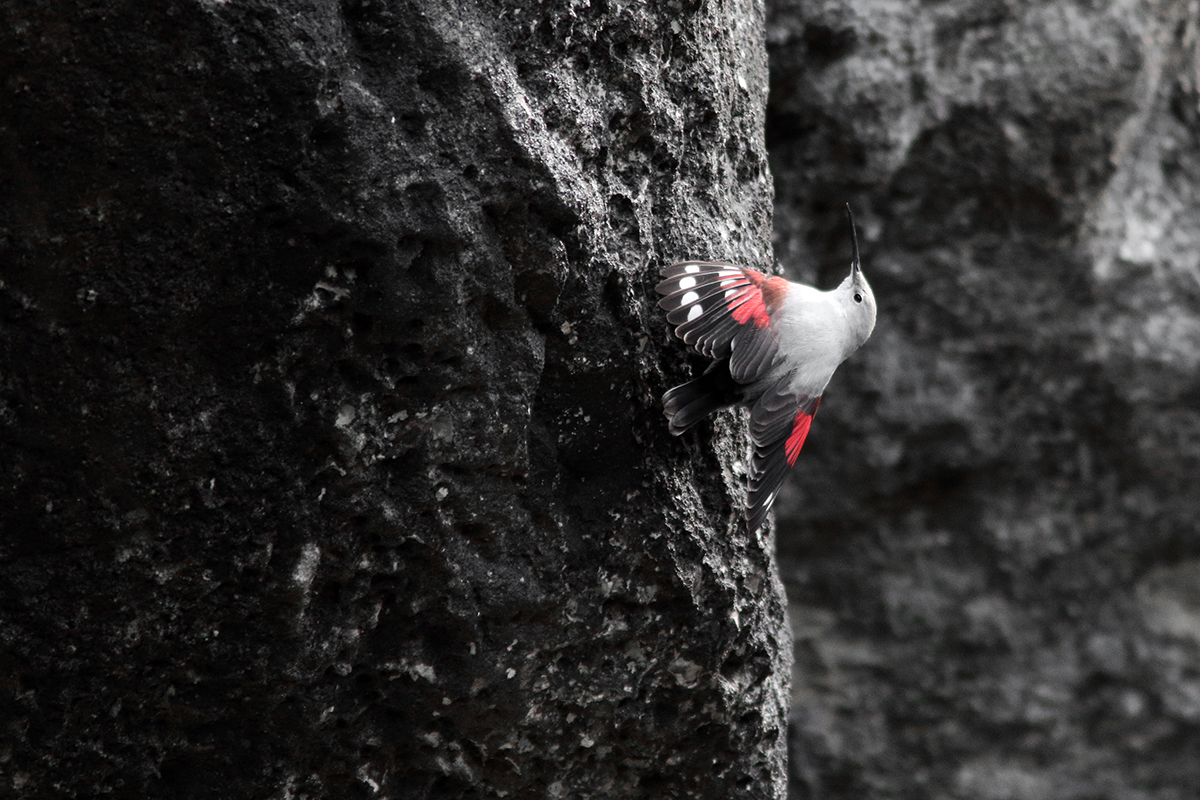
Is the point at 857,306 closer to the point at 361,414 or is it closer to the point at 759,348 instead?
the point at 759,348

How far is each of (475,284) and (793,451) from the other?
0.63m

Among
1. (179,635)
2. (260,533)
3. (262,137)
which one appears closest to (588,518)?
(260,533)

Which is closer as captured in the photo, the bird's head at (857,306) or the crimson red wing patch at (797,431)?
the crimson red wing patch at (797,431)

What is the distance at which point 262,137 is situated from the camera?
1224 mm

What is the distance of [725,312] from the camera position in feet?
5.12

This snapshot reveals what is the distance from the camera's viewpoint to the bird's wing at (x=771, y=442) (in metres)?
Result: 1.62

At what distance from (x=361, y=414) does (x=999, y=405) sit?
6.64ft

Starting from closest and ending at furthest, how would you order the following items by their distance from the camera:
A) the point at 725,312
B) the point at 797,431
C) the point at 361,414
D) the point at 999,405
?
the point at 361,414 → the point at 725,312 → the point at 797,431 → the point at 999,405

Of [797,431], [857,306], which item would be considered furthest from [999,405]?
[797,431]

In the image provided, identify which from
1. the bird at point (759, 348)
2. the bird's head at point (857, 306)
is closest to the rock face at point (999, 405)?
the bird's head at point (857, 306)

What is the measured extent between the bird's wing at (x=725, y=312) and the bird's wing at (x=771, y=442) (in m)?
0.06

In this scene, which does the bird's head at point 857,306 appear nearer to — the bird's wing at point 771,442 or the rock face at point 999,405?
the bird's wing at point 771,442

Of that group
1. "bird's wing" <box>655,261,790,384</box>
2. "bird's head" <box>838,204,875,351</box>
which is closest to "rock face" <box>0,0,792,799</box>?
"bird's wing" <box>655,261,790,384</box>

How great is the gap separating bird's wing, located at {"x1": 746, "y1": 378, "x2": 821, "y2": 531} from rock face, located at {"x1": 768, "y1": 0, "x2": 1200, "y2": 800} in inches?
41.8
